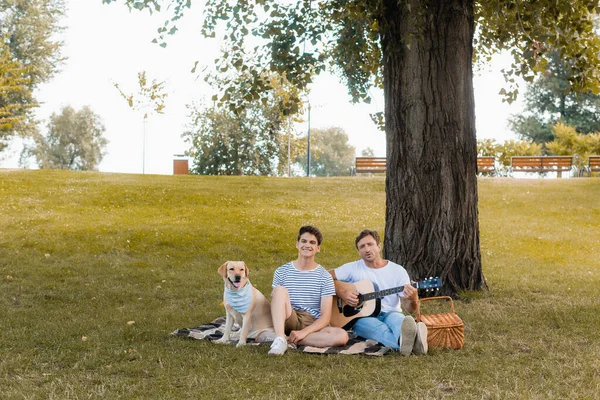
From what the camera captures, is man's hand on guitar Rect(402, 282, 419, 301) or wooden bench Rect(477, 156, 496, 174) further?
wooden bench Rect(477, 156, 496, 174)

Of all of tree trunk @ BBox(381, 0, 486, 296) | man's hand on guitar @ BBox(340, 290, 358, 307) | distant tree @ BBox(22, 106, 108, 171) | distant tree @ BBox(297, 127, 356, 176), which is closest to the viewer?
man's hand on guitar @ BBox(340, 290, 358, 307)

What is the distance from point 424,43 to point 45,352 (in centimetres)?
633

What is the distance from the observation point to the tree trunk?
9.70m

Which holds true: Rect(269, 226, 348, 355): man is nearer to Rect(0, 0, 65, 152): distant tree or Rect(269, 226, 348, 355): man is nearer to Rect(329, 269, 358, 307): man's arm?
Rect(329, 269, 358, 307): man's arm

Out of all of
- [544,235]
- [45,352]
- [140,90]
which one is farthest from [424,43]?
[140,90]

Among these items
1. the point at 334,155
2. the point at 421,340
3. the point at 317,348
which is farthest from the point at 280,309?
the point at 334,155

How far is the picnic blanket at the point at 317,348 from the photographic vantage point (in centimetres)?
650

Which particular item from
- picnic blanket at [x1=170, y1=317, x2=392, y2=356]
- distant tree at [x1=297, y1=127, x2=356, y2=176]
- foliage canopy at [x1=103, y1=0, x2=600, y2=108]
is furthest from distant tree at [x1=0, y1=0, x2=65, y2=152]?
distant tree at [x1=297, y1=127, x2=356, y2=176]

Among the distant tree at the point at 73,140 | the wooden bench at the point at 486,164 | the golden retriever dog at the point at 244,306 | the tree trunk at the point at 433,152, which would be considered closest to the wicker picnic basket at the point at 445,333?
the golden retriever dog at the point at 244,306

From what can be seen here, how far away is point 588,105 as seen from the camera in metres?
46.4

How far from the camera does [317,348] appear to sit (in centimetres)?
658

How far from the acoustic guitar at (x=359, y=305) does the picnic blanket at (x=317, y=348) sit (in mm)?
200

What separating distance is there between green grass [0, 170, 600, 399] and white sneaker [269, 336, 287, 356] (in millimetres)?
106

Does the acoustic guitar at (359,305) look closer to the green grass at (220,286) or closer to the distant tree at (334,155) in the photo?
the green grass at (220,286)
